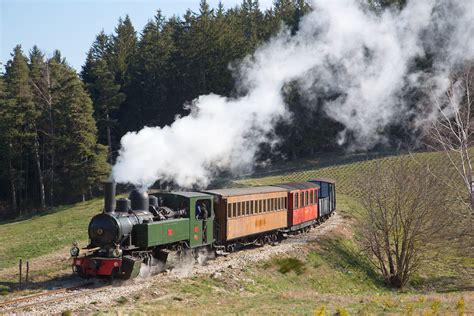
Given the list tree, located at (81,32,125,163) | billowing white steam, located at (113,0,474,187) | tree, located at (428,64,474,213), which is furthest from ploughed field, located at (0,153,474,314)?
tree, located at (81,32,125,163)

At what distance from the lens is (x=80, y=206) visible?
4591cm

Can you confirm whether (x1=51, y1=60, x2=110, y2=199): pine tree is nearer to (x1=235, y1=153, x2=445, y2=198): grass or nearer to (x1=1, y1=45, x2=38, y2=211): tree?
(x1=1, y1=45, x2=38, y2=211): tree

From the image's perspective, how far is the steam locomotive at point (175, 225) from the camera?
1608 cm

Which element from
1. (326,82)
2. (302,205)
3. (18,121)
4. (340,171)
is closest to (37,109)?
(18,121)

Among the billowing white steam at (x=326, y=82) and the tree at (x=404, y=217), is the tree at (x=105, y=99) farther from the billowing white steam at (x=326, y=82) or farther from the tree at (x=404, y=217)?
the tree at (x=404, y=217)

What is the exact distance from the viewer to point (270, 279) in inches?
818

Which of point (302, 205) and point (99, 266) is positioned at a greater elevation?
point (302, 205)

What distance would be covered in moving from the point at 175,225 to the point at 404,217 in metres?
12.4

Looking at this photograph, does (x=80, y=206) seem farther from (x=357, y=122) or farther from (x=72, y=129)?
(x=357, y=122)

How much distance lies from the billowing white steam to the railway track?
6702 mm

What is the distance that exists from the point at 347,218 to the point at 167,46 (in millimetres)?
40768

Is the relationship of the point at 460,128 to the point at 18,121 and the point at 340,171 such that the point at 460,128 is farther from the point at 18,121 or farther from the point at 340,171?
the point at 18,121

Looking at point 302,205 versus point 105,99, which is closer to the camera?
point 302,205

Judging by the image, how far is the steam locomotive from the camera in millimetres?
16078
